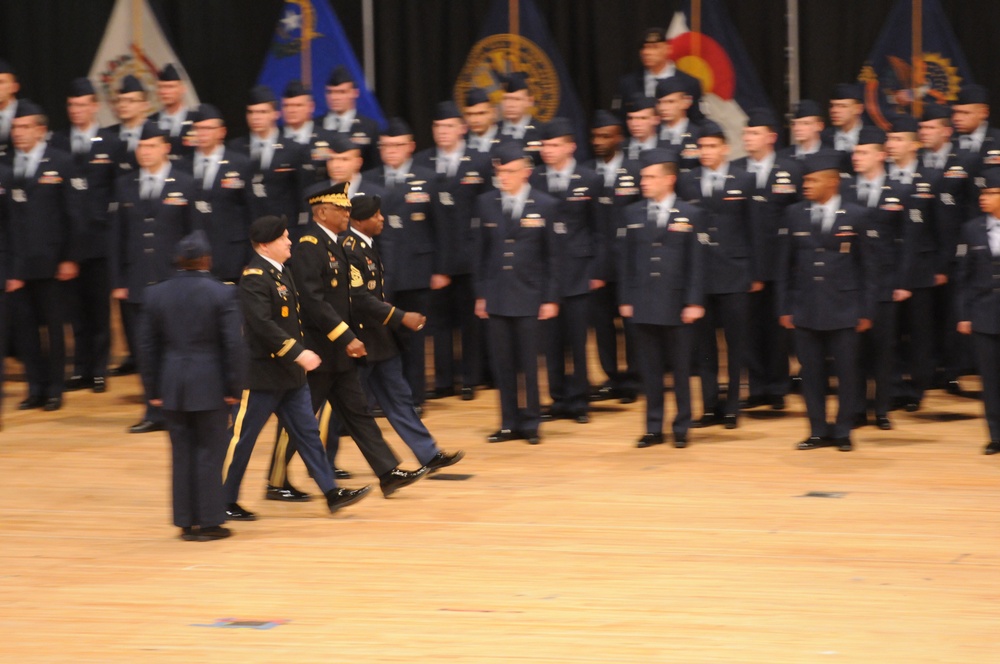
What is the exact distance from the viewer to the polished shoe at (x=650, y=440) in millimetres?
7598

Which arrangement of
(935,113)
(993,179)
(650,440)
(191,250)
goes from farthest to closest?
(935,113), (650,440), (993,179), (191,250)

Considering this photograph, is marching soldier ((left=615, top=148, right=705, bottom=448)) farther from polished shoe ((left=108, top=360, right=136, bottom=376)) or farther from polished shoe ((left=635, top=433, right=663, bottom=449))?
polished shoe ((left=108, top=360, right=136, bottom=376))

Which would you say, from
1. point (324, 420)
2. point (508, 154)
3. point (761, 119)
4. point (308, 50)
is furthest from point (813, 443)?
point (308, 50)

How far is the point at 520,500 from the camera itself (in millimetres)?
6508

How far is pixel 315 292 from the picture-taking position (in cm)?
639

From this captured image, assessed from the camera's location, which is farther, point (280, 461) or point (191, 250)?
point (280, 461)

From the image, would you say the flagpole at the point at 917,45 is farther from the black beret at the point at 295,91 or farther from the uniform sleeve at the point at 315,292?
the uniform sleeve at the point at 315,292

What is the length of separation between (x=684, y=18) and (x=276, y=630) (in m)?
7.41

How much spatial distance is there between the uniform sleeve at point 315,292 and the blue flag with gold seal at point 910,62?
5488 mm

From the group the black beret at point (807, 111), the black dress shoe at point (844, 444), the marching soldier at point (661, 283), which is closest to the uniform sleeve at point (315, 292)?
the marching soldier at point (661, 283)

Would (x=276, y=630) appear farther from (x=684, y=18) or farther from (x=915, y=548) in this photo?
(x=684, y=18)

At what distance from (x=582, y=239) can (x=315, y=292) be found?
7.50 ft

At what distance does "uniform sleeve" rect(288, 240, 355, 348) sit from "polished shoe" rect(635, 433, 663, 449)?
1.79 m

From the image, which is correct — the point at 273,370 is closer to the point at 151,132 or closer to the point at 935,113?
the point at 151,132
